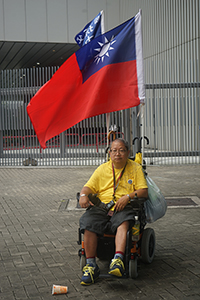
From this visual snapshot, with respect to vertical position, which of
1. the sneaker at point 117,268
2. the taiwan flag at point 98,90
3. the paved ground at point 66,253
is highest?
the taiwan flag at point 98,90

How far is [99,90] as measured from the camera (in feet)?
18.0

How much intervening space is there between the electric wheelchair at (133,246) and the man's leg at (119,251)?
5 cm

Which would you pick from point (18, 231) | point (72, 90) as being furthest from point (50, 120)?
point (18, 231)

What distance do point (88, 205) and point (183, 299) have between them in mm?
1426

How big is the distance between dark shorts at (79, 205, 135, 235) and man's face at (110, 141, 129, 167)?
545mm

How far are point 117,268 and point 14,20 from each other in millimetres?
20286

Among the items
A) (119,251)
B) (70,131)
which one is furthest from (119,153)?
(70,131)

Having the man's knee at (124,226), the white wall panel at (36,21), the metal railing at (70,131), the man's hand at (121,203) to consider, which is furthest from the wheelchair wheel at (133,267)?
the white wall panel at (36,21)

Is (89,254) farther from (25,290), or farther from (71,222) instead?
(71,222)

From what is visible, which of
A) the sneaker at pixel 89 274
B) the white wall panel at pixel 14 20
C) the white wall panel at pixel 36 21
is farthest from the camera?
the white wall panel at pixel 36 21

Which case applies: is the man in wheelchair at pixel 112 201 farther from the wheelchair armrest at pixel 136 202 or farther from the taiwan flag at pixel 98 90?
the taiwan flag at pixel 98 90

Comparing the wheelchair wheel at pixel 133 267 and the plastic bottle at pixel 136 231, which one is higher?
the plastic bottle at pixel 136 231

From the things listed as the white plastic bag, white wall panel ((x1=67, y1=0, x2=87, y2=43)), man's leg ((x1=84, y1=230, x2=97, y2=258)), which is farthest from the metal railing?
man's leg ((x1=84, y1=230, x2=97, y2=258))

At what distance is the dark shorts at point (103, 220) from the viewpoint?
14.2 feet
